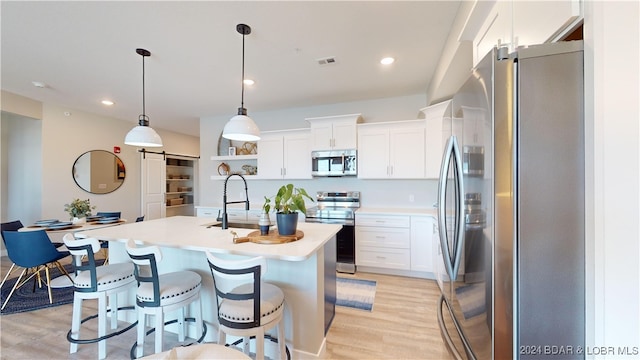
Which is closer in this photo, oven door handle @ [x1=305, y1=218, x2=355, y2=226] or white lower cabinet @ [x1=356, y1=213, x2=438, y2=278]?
white lower cabinet @ [x1=356, y1=213, x2=438, y2=278]

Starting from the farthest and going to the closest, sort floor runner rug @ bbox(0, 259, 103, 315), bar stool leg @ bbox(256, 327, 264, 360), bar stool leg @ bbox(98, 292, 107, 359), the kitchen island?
floor runner rug @ bbox(0, 259, 103, 315)
bar stool leg @ bbox(98, 292, 107, 359)
the kitchen island
bar stool leg @ bbox(256, 327, 264, 360)

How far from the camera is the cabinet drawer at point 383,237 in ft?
10.8

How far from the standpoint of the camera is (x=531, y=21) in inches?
39.5

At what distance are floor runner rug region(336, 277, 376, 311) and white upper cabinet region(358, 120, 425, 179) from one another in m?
1.55

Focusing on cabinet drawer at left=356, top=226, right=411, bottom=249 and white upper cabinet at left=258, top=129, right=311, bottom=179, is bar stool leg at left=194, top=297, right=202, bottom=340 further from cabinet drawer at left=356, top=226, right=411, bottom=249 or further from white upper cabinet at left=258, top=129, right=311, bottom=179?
white upper cabinet at left=258, top=129, right=311, bottom=179

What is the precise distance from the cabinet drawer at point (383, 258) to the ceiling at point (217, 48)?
7.82 feet

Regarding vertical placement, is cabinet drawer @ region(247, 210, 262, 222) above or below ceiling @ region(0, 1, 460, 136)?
below

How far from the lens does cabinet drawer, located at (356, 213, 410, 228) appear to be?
3.31 metres

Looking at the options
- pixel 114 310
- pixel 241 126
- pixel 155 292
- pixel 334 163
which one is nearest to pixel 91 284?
pixel 114 310

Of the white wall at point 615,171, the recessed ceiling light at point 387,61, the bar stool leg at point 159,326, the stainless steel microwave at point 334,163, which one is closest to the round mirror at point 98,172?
the stainless steel microwave at point 334,163

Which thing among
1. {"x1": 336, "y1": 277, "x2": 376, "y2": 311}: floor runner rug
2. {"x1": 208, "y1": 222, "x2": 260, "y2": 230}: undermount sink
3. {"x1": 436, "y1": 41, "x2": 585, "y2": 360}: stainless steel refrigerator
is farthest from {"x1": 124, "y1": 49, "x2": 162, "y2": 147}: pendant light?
{"x1": 436, "y1": 41, "x2": 585, "y2": 360}: stainless steel refrigerator

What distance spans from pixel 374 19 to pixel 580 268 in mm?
2085

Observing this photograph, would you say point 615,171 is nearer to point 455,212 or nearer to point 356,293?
point 455,212

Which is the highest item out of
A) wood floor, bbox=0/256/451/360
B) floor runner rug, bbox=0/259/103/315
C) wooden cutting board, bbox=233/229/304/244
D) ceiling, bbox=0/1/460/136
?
ceiling, bbox=0/1/460/136
